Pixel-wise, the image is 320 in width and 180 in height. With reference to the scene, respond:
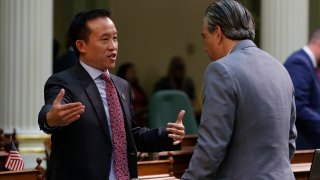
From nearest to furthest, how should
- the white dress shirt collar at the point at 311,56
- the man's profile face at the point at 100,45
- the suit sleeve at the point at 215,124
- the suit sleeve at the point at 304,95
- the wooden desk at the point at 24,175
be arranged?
the suit sleeve at the point at 215,124 < the man's profile face at the point at 100,45 < the wooden desk at the point at 24,175 < the suit sleeve at the point at 304,95 < the white dress shirt collar at the point at 311,56

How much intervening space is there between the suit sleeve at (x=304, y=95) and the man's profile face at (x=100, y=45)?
241 centimetres

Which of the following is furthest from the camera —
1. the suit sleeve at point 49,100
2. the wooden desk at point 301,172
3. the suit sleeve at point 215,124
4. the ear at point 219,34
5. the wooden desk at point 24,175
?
the wooden desk at point 301,172

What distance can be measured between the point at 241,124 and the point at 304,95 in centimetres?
276

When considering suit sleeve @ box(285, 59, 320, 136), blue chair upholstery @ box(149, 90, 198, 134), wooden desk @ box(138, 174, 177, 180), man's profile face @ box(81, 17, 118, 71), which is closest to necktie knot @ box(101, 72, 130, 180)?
man's profile face @ box(81, 17, 118, 71)

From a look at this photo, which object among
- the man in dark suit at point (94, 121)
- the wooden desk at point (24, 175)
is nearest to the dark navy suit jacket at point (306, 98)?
the wooden desk at point (24, 175)

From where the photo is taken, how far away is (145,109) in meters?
11.6

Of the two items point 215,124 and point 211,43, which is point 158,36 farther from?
point 215,124

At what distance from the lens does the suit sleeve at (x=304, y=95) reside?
5.93 m

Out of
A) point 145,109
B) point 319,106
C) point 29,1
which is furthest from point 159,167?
point 145,109

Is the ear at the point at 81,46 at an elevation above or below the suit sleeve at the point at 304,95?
Result: above

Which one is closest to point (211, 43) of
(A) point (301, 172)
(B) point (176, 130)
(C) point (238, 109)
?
(C) point (238, 109)

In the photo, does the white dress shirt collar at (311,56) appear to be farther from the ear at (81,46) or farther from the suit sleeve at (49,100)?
the suit sleeve at (49,100)

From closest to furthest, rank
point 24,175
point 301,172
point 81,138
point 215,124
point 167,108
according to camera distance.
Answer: point 215,124 → point 81,138 → point 24,175 → point 301,172 → point 167,108

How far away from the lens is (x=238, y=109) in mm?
3258
